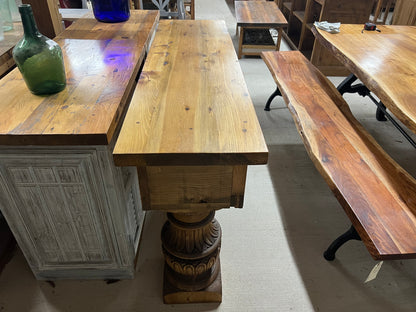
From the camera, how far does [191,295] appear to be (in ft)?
4.23

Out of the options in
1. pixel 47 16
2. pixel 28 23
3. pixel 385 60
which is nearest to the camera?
pixel 28 23

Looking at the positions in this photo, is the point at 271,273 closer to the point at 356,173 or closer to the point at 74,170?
the point at 356,173

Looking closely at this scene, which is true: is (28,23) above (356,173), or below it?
above

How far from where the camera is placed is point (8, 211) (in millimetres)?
1108

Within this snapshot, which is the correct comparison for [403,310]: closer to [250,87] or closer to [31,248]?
[31,248]

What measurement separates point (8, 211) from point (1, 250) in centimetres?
49

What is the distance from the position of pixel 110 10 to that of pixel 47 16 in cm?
34

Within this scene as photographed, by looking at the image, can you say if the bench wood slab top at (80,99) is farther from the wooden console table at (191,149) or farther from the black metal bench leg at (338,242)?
the black metal bench leg at (338,242)

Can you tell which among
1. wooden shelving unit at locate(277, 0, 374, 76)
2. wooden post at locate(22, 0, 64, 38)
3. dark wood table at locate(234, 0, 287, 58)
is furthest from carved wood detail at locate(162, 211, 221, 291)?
dark wood table at locate(234, 0, 287, 58)

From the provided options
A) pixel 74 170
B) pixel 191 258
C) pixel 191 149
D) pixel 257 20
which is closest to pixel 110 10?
pixel 74 170

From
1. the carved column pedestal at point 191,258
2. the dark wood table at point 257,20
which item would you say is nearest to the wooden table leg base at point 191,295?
the carved column pedestal at point 191,258

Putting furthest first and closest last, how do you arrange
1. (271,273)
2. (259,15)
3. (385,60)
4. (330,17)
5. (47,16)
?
(259,15)
(330,17)
(385,60)
(47,16)
(271,273)

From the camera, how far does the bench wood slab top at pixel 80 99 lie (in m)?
0.88

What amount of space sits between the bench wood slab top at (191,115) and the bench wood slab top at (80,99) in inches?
2.4
